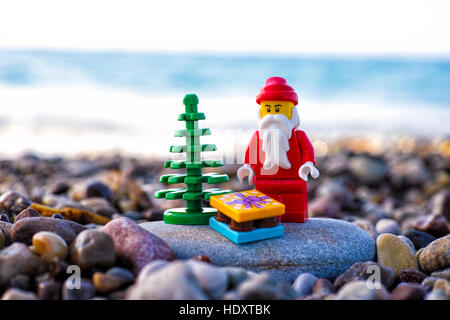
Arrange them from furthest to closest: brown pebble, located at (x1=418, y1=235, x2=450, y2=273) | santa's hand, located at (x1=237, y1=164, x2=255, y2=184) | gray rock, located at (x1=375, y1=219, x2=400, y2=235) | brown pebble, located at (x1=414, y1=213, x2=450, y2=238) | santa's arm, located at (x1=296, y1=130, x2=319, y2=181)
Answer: gray rock, located at (x1=375, y1=219, x2=400, y2=235), brown pebble, located at (x1=414, y1=213, x2=450, y2=238), santa's hand, located at (x1=237, y1=164, x2=255, y2=184), santa's arm, located at (x1=296, y1=130, x2=319, y2=181), brown pebble, located at (x1=418, y1=235, x2=450, y2=273)

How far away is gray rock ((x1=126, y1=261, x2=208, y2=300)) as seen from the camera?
1884mm

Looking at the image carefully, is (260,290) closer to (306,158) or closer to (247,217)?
(247,217)

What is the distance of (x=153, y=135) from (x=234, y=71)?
16864mm

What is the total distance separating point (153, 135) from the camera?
12039 mm

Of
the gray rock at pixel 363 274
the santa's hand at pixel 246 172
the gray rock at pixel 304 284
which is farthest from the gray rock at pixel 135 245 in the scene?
the gray rock at pixel 363 274

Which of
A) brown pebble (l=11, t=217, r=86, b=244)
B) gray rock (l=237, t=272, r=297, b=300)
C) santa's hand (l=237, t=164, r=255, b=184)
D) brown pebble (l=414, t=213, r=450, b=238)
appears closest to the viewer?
gray rock (l=237, t=272, r=297, b=300)

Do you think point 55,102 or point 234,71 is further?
point 234,71

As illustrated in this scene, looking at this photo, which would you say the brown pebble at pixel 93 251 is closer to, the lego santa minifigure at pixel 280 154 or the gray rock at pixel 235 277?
the gray rock at pixel 235 277

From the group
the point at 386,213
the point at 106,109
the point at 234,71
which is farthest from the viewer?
the point at 234,71

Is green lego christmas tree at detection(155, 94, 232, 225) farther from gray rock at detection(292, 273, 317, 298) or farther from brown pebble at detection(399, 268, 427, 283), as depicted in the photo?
brown pebble at detection(399, 268, 427, 283)

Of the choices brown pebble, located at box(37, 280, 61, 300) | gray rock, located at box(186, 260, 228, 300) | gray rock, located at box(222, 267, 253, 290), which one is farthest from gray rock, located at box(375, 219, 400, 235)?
brown pebble, located at box(37, 280, 61, 300)

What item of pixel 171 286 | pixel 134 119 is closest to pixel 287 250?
pixel 171 286
